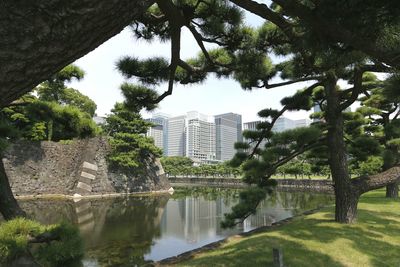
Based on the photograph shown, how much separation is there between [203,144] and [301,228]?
59094 millimetres

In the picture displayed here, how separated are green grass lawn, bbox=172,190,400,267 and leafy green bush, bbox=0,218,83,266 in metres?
2.50

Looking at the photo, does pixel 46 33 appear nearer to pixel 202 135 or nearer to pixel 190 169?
pixel 190 169

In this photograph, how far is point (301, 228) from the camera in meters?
5.54

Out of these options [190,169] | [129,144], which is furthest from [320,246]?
[190,169]

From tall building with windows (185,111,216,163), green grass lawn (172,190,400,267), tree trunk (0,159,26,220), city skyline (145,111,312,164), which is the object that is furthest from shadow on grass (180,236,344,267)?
tall building with windows (185,111,216,163)

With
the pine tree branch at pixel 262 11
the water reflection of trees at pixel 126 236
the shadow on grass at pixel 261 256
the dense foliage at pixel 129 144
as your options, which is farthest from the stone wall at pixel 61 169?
the pine tree branch at pixel 262 11

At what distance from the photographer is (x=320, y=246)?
14.3ft

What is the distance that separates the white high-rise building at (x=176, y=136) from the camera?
66.2 meters

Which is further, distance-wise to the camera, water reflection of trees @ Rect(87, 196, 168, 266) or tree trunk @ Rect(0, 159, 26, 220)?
water reflection of trees @ Rect(87, 196, 168, 266)

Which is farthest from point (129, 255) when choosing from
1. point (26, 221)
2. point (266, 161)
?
point (26, 221)

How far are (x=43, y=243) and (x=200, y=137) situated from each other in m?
62.0

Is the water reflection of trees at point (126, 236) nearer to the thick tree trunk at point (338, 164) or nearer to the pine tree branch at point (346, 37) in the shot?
the thick tree trunk at point (338, 164)

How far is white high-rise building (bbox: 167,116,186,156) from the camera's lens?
6620cm

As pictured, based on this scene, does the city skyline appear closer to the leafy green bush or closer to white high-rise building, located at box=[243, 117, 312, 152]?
white high-rise building, located at box=[243, 117, 312, 152]
